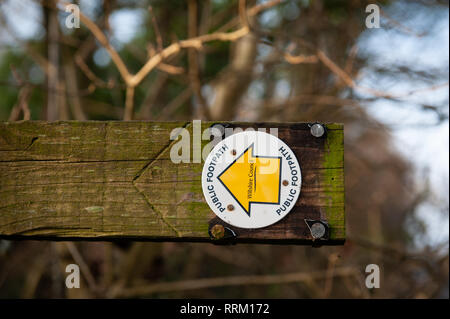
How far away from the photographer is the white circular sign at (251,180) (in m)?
0.89

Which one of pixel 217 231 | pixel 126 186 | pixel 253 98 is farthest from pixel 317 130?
pixel 253 98

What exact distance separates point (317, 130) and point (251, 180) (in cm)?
19

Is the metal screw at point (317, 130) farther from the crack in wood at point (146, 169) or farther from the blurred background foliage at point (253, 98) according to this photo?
the blurred background foliage at point (253, 98)

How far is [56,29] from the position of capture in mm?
3258

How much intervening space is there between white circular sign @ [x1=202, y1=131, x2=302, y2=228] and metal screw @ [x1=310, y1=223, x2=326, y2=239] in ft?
0.21

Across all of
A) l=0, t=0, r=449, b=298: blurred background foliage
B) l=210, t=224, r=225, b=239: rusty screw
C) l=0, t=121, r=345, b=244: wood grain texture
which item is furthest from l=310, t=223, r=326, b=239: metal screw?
l=0, t=0, r=449, b=298: blurred background foliage

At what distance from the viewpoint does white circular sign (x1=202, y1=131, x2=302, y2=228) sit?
2.93 ft

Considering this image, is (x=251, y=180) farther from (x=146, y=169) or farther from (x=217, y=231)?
(x=146, y=169)

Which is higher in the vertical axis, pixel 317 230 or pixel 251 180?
pixel 251 180

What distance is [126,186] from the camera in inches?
36.9

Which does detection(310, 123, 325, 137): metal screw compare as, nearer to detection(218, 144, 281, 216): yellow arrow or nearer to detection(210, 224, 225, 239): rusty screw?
detection(218, 144, 281, 216): yellow arrow
